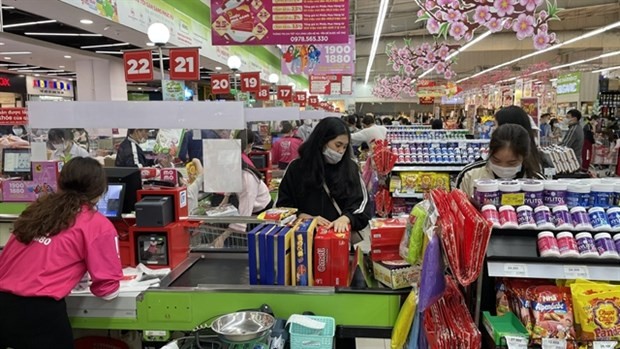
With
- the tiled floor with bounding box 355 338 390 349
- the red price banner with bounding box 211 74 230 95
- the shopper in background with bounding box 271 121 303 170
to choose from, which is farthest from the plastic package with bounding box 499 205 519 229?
the red price banner with bounding box 211 74 230 95

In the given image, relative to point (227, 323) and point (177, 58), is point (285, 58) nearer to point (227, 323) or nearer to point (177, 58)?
point (177, 58)

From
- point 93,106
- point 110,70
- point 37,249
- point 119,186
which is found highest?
point 110,70

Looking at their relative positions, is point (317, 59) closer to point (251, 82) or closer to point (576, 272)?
point (251, 82)

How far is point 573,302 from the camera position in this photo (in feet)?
6.36

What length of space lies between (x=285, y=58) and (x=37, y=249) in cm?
1032

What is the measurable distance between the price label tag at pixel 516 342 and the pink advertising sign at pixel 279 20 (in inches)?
232

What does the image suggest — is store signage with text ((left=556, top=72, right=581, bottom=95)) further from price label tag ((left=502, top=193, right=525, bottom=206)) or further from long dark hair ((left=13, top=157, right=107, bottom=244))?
long dark hair ((left=13, top=157, right=107, bottom=244))

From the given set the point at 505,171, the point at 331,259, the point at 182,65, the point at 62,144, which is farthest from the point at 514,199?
the point at 62,144

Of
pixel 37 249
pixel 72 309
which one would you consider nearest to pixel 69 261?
pixel 37 249

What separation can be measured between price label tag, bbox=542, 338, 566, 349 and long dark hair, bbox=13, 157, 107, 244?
A: 217 cm

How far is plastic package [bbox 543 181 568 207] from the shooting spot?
2152 mm

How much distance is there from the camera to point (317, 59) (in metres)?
12.1

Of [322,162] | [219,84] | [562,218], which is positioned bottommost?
[562,218]

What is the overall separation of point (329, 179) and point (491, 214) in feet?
4.42
